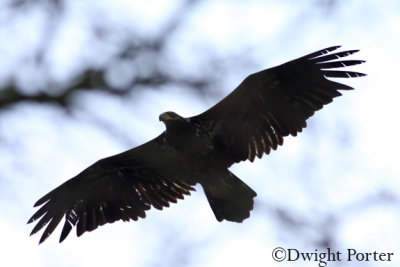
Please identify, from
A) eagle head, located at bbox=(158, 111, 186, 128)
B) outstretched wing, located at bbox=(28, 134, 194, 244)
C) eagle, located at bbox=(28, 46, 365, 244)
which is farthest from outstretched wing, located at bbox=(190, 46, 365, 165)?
outstretched wing, located at bbox=(28, 134, 194, 244)

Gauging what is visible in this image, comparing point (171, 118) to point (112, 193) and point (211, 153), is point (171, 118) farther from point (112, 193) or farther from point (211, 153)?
point (112, 193)

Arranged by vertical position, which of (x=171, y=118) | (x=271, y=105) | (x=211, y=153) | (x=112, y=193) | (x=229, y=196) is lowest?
(x=229, y=196)

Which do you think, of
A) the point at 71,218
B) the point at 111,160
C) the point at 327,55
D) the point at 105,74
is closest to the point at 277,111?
the point at 327,55

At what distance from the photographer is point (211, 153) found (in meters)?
7.30

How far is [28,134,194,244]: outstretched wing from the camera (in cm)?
784

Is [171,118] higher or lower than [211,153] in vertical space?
higher

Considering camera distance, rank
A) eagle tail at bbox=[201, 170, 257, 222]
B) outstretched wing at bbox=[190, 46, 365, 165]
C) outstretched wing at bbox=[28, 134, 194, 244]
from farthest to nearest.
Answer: outstretched wing at bbox=[28, 134, 194, 244]
eagle tail at bbox=[201, 170, 257, 222]
outstretched wing at bbox=[190, 46, 365, 165]

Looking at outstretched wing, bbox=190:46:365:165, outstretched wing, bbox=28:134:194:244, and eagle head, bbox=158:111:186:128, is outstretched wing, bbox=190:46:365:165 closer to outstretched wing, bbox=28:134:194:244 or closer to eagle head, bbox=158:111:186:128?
eagle head, bbox=158:111:186:128

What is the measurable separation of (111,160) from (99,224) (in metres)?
0.80

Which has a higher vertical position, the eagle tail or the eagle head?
the eagle head

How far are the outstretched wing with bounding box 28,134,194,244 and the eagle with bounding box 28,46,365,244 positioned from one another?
0.04 ft

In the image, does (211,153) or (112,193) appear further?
(112,193)

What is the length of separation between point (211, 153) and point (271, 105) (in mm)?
866

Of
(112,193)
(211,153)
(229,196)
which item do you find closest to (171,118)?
(211,153)
